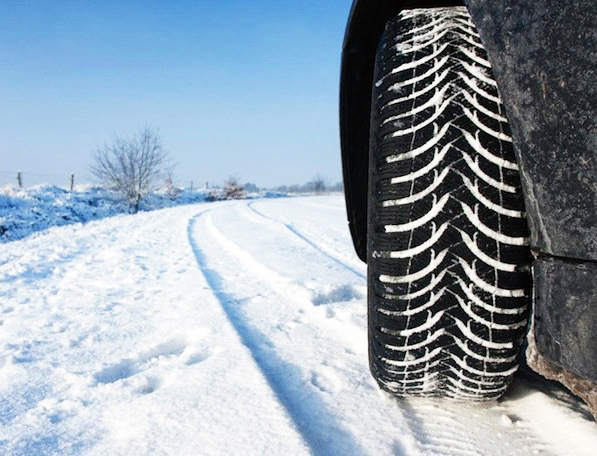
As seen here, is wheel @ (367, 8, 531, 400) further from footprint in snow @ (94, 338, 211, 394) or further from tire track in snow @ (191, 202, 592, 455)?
footprint in snow @ (94, 338, 211, 394)

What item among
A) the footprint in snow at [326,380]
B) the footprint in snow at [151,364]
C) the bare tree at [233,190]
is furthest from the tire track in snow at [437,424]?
the bare tree at [233,190]

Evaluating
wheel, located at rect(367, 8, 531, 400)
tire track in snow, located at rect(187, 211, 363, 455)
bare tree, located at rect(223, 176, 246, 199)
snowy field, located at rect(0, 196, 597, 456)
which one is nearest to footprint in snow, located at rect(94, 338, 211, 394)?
snowy field, located at rect(0, 196, 597, 456)

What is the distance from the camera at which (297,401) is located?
3.69ft

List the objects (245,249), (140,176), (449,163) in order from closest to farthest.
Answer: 1. (449,163)
2. (245,249)
3. (140,176)

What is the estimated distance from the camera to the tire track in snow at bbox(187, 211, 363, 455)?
94 cm

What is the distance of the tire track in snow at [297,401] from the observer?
3.09ft

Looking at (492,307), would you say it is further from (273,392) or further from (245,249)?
(245,249)

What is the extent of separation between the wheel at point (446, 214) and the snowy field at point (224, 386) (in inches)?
6.4

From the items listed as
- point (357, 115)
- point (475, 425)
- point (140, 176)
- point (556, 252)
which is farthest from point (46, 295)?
point (140, 176)

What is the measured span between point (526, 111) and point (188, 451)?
0.95 meters

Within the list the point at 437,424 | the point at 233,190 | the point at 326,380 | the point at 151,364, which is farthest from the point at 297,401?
the point at 233,190

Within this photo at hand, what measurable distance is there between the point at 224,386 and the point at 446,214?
2.59ft

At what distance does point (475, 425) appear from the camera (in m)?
1.00

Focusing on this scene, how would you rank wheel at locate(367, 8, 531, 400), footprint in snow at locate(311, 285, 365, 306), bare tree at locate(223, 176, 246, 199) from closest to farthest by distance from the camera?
wheel at locate(367, 8, 531, 400) < footprint in snow at locate(311, 285, 365, 306) < bare tree at locate(223, 176, 246, 199)
